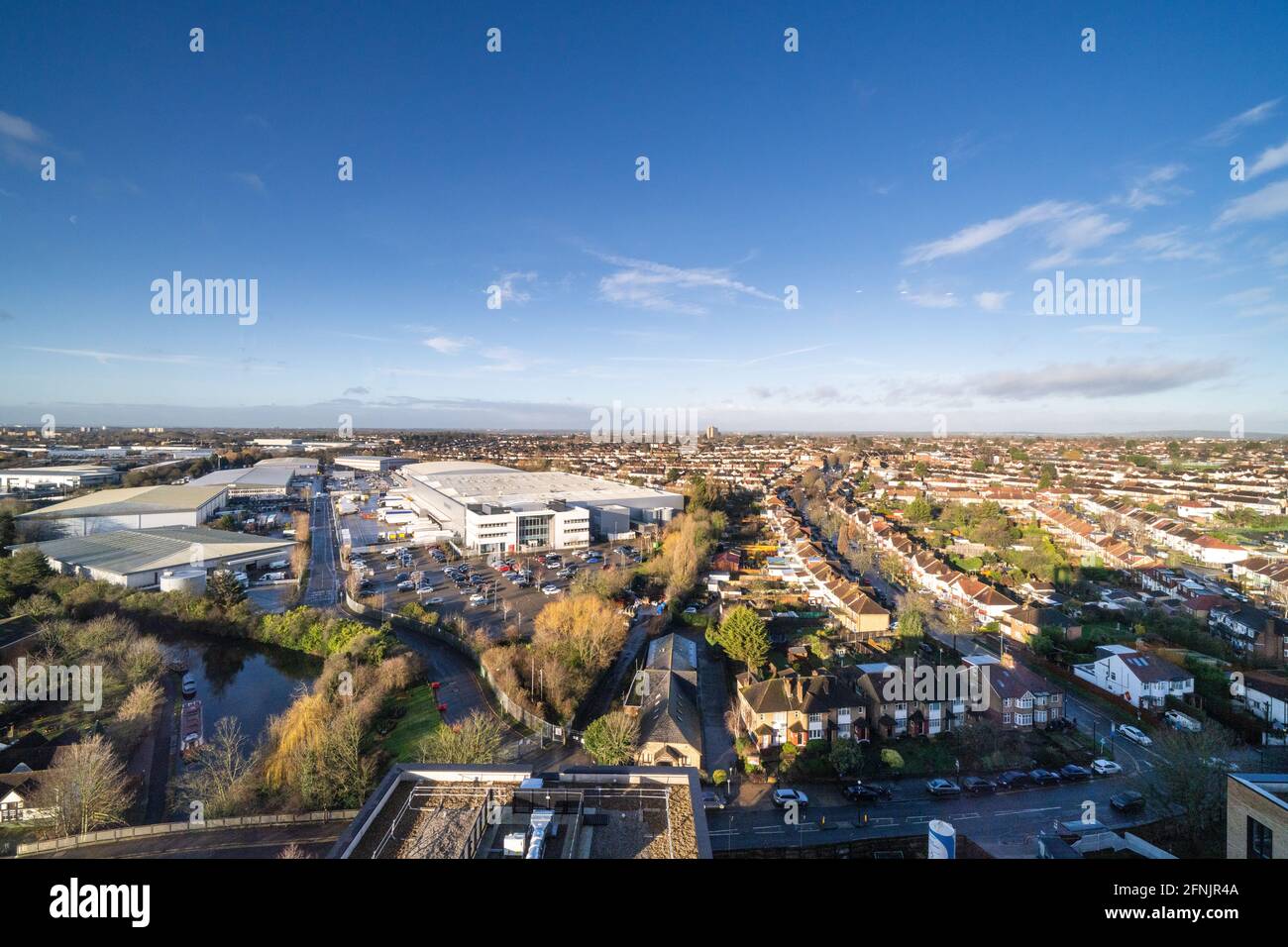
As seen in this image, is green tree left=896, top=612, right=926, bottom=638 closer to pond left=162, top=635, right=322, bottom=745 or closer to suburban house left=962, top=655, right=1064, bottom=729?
Result: suburban house left=962, top=655, right=1064, bottom=729


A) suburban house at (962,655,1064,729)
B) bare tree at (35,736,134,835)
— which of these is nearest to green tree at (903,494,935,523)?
suburban house at (962,655,1064,729)

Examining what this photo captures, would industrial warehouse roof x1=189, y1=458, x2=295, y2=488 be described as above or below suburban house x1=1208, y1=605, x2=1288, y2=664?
above

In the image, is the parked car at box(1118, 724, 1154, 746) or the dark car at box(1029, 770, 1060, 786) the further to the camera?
the parked car at box(1118, 724, 1154, 746)

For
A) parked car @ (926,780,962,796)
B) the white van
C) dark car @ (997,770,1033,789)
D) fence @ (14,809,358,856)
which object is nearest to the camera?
fence @ (14,809,358,856)

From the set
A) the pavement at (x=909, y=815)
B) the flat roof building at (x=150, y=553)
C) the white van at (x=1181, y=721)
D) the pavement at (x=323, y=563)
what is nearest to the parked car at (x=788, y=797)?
the pavement at (x=909, y=815)
